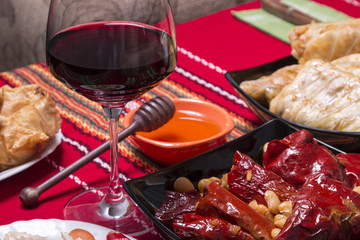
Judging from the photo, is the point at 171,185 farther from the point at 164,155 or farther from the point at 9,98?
the point at 9,98

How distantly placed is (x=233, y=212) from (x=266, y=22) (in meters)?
1.55

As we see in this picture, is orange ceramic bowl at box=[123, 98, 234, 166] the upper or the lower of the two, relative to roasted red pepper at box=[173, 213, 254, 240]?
lower

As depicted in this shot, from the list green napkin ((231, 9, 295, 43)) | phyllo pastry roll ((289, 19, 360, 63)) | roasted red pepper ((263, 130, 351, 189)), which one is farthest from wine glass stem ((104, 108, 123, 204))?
green napkin ((231, 9, 295, 43))

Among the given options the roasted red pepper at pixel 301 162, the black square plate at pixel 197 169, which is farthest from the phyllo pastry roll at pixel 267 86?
the roasted red pepper at pixel 301 162

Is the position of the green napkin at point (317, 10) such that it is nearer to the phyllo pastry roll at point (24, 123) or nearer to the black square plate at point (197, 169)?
the black square plate at point (197, 169)

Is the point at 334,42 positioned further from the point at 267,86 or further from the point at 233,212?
the point at 233,212

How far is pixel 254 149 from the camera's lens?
4.50ft

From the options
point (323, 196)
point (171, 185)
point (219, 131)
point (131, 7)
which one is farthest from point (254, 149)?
point (131, 7)

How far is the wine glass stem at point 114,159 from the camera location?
45.4 inches

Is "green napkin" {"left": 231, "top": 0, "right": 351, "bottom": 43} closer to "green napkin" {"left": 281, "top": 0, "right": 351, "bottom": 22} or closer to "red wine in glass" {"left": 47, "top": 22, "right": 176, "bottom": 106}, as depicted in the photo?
"green napkin" {"left": 281, "top": 0, "right": 351, "bottom": 22}

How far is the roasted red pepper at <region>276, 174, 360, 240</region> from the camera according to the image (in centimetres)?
93

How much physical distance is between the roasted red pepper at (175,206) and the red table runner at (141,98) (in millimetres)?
293

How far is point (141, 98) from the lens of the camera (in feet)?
6.03

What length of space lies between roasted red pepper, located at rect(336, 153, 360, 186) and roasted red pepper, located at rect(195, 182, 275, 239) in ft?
0.90
